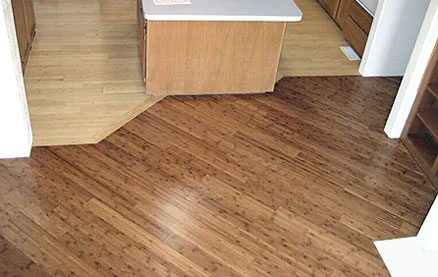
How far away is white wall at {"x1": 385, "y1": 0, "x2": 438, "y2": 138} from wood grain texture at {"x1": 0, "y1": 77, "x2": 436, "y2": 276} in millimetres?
138

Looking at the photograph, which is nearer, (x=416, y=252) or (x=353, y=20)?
(x=416, y=252)

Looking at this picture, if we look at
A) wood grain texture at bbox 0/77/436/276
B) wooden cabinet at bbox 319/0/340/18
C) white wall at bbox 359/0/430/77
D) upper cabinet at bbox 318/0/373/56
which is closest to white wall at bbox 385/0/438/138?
wood grain texture at bbox 0/77/436/276

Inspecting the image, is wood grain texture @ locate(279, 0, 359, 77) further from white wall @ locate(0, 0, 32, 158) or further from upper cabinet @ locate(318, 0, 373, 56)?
white wall @ locate(0, 0, 32, 158)

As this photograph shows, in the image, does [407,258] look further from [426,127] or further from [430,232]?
[426,127]

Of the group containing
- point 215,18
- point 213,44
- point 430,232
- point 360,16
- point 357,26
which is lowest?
point 430,232

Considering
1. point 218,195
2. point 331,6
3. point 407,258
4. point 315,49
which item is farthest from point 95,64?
point 407,258

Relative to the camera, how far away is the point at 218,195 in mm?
3334

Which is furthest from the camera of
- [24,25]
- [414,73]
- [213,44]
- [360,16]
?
[360,16]

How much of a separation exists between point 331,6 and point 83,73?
2.84 m

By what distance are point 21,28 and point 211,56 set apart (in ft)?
5.12

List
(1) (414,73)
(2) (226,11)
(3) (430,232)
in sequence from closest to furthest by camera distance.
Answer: (3) (430,232) < (1) (414,73) < (2) (226,11)

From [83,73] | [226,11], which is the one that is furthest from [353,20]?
[83,73]

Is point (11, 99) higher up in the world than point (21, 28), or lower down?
higher up

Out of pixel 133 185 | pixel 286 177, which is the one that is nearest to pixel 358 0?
pixel 286 177
